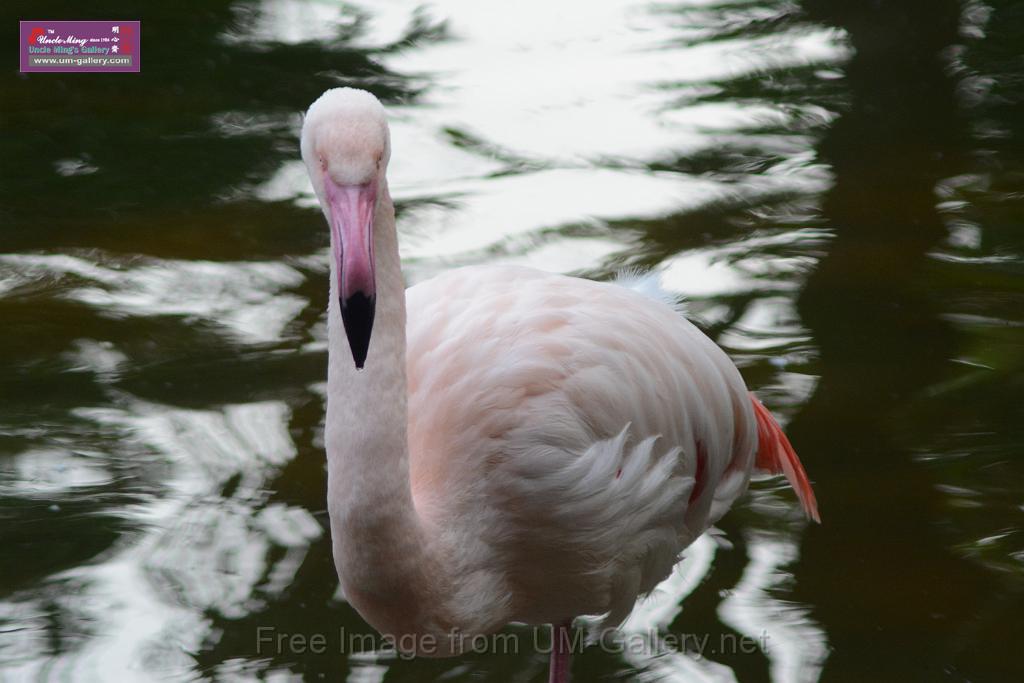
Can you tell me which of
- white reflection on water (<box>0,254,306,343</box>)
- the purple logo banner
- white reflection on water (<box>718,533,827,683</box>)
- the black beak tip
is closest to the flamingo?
the black beak tip

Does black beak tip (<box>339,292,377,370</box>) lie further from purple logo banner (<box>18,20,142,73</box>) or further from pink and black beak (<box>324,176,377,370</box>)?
purple logo banner (<box>18,20,142,73</box>)

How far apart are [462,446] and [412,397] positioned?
228 millimetres

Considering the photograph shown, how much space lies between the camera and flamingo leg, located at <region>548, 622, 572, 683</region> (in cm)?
377

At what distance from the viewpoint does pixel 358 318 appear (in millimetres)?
2555

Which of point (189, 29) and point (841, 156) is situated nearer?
point (841, 156)

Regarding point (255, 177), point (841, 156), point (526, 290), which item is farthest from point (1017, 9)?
point (526, 290)

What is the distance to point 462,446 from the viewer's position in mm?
3195

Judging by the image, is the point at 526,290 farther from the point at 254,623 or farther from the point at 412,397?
the point at 254,623

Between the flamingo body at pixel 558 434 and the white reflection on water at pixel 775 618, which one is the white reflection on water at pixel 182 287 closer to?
the flamingo body at pixel 558 434

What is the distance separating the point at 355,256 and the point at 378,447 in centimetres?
48

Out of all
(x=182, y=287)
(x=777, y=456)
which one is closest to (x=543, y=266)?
(x=182, y=287)

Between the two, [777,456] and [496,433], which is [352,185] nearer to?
[496,433]

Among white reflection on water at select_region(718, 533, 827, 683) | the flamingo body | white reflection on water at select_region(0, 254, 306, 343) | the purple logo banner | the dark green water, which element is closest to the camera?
the flamingo body

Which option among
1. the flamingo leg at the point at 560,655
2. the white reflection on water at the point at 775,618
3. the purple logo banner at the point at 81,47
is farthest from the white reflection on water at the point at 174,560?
the purple logo banner at the point at 81,47
